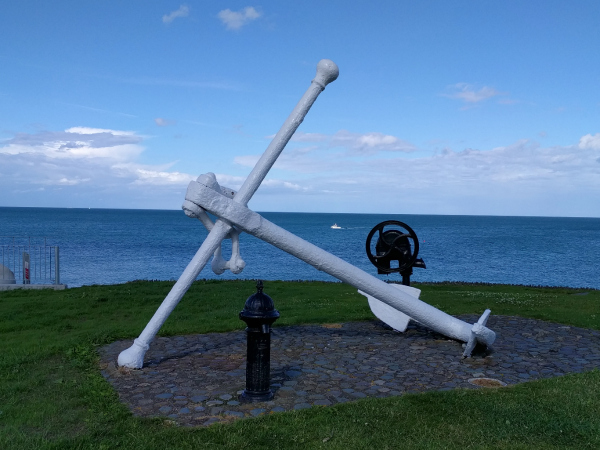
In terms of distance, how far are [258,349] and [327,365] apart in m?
1.45

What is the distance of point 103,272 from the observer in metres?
35.4

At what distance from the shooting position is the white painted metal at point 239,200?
5.94 metres

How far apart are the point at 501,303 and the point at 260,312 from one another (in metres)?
8.25

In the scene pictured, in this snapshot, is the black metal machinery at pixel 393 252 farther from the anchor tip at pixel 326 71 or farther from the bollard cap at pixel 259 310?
the bollard cap at pixel 259 310

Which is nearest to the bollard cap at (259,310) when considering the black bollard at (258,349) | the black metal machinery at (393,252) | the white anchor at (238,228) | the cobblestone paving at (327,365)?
the black bollard at (258,349)

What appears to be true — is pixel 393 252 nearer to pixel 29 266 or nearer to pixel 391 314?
pixel 391 314

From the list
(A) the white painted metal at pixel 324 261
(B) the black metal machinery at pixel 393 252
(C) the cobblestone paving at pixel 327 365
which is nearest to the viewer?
(C) the cobblestone paving at pixel 327 365

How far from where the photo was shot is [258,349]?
538 cm

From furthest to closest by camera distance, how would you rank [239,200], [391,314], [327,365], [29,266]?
[29,266] < [391,314] < [327,365] < [239,200]

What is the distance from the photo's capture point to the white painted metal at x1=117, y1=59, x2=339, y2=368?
5938mm

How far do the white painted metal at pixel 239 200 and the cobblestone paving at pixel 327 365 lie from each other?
32 centimetres

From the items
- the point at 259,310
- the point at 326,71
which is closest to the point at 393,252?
the point at 326,71

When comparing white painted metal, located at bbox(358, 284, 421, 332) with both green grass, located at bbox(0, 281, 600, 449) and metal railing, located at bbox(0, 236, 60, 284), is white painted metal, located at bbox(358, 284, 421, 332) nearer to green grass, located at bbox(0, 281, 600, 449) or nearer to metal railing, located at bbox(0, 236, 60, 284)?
green grass, located at bbox(0, 281, 600, 449)

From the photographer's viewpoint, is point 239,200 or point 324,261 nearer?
point 239,200
